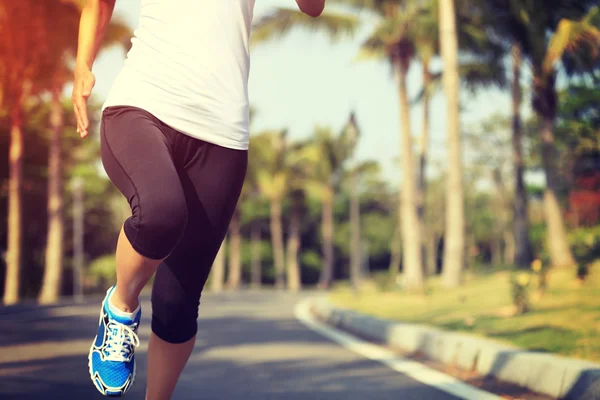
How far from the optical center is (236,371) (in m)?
6.86

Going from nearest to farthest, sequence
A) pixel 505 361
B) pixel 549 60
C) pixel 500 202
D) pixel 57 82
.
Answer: pixel 505 361 → pixel 549 60 → pixel 57 82 → pixel 500 202

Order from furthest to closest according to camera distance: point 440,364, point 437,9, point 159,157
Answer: point 437,9 → point 440,364 → point 159,157

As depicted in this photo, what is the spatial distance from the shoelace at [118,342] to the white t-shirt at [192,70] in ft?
1.91

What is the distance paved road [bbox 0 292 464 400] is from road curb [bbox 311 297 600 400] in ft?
1.89

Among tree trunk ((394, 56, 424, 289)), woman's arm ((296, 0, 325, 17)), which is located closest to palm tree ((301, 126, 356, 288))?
tree trunk ((394, 56, 424, 289))

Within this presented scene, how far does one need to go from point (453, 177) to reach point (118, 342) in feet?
53.8

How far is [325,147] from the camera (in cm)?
6144

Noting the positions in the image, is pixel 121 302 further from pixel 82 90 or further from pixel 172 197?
pixel 82 90

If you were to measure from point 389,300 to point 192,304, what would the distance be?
16105mm

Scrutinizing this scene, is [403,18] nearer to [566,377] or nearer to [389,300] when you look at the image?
[389,300]

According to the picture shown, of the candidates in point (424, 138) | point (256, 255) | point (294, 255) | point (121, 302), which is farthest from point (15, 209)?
point (256, 255)

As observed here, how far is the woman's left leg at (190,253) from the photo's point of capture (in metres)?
2.78

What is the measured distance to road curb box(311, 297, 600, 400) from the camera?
5107 mm

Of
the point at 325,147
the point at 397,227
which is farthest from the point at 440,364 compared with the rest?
the point at 397,227
